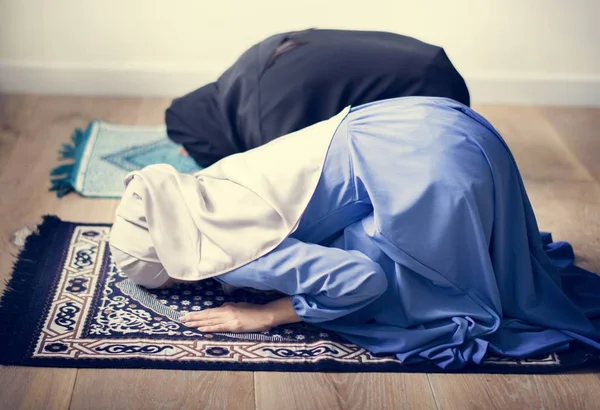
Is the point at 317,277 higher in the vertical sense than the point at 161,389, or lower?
higher

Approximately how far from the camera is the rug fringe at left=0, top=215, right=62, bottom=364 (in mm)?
1721

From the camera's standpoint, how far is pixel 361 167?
1.69 metres

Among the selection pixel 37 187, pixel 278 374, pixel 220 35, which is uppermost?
pixel 220 35

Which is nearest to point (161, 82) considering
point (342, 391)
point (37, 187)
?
point (37, 187)

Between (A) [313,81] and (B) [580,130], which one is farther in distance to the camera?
(B) [580,130]

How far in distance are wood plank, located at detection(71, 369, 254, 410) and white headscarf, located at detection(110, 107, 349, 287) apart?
227mm

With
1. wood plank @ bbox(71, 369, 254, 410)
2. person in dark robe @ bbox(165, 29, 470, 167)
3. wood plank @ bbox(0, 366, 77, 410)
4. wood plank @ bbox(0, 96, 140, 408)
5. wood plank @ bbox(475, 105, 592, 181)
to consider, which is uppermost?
person in dark robe @ bbox(165, 29, 470, 167)

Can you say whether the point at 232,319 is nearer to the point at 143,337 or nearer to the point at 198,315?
the point at 198,315

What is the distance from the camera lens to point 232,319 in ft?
5.87

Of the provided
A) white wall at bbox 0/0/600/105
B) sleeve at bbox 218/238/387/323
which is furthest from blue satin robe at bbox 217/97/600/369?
white wall at bbox 0/0/600/105

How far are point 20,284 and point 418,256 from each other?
38.1 inches

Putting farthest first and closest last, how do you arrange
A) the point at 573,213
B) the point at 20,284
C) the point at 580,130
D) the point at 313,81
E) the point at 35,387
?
the point at 580,130, the point at 573,213, the point at 313,81, the point at 20,284, the point at 35,387

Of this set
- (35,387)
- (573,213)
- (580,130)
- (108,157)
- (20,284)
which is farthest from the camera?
(580,130)

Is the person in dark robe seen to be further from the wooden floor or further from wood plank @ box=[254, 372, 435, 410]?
wood plank @ box=[254, 372, 435, 410]
